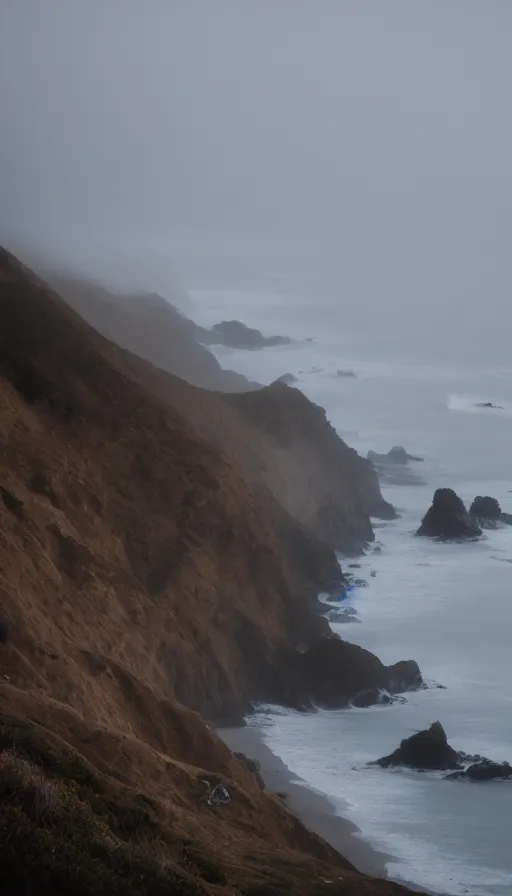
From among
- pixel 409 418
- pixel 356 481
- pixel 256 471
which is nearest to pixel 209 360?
pixel 409 418

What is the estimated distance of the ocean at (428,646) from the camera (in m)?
21.6

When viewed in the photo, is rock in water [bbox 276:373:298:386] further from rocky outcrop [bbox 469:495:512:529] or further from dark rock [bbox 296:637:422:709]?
dark rock [bbox 296:637:422:709]

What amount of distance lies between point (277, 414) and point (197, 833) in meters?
31.4

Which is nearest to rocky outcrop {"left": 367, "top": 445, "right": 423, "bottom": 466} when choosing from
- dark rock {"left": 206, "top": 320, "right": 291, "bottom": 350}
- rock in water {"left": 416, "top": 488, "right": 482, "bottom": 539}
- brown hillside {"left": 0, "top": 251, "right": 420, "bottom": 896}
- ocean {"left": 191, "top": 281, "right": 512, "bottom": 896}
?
ocean {"left": 191, "top": 281, "right": 512, "bottom": 896}

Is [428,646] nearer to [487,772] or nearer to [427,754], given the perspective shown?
[427,754]

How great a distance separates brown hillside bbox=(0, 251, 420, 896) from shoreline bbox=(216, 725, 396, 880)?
113 cm

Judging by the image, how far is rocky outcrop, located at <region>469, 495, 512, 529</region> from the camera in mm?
46844

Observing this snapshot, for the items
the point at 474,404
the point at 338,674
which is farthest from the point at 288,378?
the point at 338,674

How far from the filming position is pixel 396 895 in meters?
14.5

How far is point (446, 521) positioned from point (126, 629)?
2334cm

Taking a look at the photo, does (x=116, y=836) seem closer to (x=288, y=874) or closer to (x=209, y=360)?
(x=288, y=874)

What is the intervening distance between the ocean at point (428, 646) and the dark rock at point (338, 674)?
1.87 ft

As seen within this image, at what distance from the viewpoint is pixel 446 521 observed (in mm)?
44750

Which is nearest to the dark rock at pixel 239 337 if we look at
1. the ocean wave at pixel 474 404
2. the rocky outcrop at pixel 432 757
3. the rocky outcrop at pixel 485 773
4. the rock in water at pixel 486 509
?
the ocean wave at pixel 474 404
